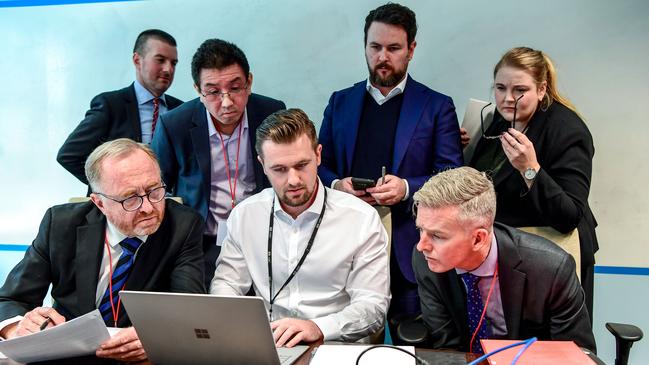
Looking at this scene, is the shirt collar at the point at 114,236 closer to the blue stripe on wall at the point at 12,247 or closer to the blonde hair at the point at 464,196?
the blonde hair at the point at 464,196

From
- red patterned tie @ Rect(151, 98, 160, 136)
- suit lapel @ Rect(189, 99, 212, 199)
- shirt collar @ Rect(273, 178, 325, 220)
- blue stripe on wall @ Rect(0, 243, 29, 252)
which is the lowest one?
blue stripe on wall @ Rect(0, 243, 29, 252)

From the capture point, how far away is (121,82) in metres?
4.47

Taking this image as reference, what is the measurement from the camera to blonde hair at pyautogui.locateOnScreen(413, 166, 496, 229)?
2.02 m

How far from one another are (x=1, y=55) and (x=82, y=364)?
148 inches

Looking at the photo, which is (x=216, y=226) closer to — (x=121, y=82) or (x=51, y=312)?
(x=51, y=312)

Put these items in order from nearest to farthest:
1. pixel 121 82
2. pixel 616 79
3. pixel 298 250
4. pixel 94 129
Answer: pixel 298 250 → pixel 94 129 → pixel 616 79 → pixel 121 82

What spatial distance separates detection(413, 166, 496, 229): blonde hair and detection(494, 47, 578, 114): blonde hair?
933mm

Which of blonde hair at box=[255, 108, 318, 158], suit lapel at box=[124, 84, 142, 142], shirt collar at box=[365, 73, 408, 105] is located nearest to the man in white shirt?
blonde hair at box=[255, 108, 318, 158]

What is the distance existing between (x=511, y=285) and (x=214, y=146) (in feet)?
5.59

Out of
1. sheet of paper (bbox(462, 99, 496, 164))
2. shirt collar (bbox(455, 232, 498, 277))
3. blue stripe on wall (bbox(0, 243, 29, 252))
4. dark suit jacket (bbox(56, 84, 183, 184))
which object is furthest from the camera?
blue stripe on wall (bbox(0, 243, 29, 252))

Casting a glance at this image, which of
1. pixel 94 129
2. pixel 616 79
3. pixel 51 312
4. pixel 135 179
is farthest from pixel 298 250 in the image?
pixel 616 79

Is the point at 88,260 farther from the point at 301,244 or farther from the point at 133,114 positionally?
the point at 133,114

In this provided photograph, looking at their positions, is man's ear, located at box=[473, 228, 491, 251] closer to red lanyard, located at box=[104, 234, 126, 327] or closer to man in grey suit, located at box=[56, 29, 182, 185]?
red lanyard, located at box=[104, 234, 126, 327]

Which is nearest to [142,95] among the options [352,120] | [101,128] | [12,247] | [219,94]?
[101,128]
